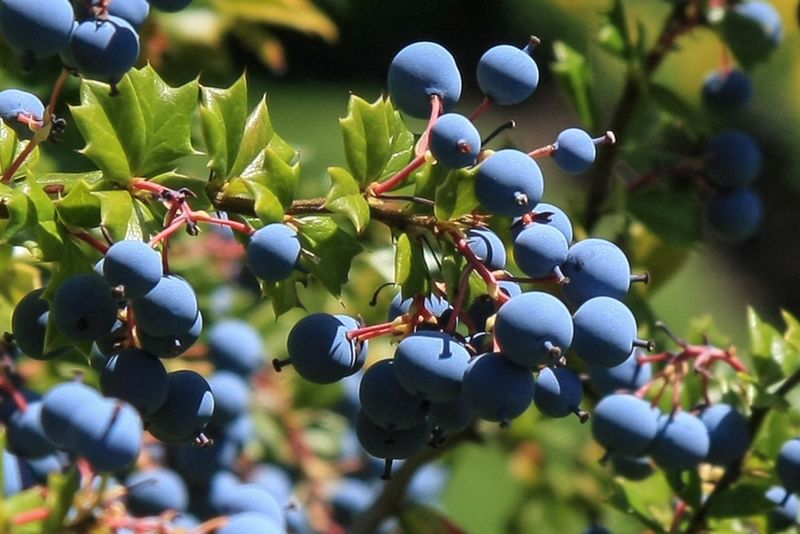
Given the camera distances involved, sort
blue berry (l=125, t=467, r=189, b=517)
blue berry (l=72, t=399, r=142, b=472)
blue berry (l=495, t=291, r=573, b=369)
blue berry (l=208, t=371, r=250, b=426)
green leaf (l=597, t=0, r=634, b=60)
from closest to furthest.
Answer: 1. blue berry (l=495, t=291, r=573, b=369)
2. blue berry (l=72, t=399, r=142, b=472)
3. blue berry (l=125, t=467, r=189, b=517)
4. blue berry (l=208, t=371, r=250, b=426)
5. green leaf (l=597, t=0, r=634, b=60)

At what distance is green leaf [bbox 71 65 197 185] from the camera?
833 millimetres

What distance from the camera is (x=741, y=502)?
1.13 m

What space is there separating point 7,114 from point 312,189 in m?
0.92

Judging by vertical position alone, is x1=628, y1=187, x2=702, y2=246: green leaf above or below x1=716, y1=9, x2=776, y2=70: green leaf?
below

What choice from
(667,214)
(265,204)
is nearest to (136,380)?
(265,204)

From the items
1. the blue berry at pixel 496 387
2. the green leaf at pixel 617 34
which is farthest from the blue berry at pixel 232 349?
the blue berry at pixel 496 387

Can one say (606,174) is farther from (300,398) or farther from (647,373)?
(300,398)

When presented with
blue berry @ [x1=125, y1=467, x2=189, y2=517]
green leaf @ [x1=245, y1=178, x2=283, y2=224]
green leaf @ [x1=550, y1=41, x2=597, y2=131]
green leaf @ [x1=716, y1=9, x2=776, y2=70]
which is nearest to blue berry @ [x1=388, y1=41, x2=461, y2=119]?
green leaf @ [x1=245, y1=178, x2=283, y2=224]

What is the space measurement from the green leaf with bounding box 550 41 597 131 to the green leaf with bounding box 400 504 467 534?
50 cm

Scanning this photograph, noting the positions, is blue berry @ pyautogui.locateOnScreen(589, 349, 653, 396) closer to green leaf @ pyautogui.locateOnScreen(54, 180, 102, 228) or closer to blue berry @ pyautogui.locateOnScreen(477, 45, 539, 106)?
blue berry @ pyautogui.locateOnScreen(477, 45, 539, 106)

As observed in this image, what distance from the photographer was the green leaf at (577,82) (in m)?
1.51

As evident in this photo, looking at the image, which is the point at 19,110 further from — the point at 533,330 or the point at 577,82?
the point at 577,82

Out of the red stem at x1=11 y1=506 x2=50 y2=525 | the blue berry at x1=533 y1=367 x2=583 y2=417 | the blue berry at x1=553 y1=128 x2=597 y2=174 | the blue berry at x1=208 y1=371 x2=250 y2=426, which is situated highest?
the blue berry at x1=553 y1=128 x2=597 y2=174

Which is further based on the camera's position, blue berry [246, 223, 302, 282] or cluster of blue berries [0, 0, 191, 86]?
cluster of blue berries [0, 0, 191, 86]
